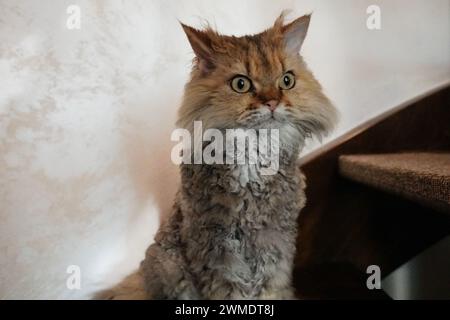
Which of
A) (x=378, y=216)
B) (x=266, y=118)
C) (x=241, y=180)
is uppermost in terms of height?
(x=266, y=118)

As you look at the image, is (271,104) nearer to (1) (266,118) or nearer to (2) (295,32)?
(1) (266,118)

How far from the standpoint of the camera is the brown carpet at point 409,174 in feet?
2.01

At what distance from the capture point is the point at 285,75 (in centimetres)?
67

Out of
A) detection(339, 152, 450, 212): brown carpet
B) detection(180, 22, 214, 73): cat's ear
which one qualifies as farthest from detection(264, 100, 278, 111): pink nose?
detection(339, 152, 450, 212): brown carpet

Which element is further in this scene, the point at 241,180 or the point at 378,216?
the point at 378,216

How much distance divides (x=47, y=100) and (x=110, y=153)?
0.57 ft

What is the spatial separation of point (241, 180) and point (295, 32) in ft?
1.06

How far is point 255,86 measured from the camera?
646mm

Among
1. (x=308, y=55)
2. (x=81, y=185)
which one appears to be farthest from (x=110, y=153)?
(x=308, y=55)

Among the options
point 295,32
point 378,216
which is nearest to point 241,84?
point 295,32

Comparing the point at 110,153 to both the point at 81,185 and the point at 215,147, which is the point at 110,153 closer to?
the point at 81,185

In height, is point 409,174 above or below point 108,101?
below

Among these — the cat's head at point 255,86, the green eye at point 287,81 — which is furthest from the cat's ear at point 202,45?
the green eye at point 287,81

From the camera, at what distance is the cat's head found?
64 centimetres
